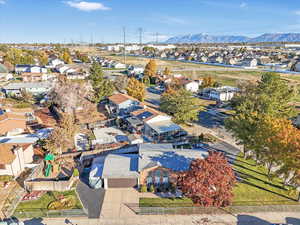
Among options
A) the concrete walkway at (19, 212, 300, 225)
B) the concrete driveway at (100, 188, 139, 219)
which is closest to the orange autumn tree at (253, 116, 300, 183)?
the concrete walkway at (19, 212, 300, 225)

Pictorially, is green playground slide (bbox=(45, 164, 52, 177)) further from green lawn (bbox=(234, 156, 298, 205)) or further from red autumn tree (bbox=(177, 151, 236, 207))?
green lawn (bbox=(234, 156, 298, 205))

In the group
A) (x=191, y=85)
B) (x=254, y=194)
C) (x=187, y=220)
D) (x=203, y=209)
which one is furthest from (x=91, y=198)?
(x=191, y=85)

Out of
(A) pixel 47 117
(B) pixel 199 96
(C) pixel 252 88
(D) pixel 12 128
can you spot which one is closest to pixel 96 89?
(A) pixel 47 117

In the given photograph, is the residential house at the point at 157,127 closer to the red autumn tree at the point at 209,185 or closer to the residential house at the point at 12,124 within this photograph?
the red autumn tree at the point at 209,185

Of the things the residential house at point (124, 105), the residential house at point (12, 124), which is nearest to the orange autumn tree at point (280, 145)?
the residential house at point (124, 105)

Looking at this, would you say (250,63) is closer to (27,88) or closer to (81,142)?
(27,88)

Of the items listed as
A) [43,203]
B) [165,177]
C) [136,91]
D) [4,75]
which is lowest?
[43,203]
